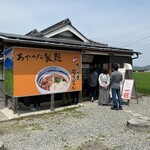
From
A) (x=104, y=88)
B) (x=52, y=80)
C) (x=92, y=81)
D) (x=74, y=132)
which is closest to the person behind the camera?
(x=74, y=132)

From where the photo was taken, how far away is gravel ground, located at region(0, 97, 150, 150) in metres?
4.87

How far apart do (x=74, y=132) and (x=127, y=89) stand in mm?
4881

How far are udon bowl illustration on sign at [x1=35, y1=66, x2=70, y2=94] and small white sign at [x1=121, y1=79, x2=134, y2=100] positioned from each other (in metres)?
2.83

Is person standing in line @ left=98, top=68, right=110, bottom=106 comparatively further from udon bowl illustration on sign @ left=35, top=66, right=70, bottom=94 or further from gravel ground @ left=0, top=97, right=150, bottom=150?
udon bowl illustration on sign @ left=35, top=66, right=70, bottom=94

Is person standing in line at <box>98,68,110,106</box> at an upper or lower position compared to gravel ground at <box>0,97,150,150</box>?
upper

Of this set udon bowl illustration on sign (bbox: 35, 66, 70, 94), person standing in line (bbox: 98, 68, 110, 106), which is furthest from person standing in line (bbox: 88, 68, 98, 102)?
udon bowl illustration on sign (bbox: 35, 66, 70, 94)

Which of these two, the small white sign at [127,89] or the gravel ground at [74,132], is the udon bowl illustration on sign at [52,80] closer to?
the gravel ground at [74,132]

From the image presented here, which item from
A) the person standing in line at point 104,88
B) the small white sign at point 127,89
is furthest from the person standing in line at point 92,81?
the small white sign at point 127,89

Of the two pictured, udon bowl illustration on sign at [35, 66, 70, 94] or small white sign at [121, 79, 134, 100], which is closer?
udon bowl illustration on sign at [35, 66, 70, 94]

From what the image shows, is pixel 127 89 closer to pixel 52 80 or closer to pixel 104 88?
pixel 104 88

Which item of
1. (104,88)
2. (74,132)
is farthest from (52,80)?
(74,132)

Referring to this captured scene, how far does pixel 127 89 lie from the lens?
991cm

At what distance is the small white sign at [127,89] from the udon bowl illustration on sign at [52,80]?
2828 mm

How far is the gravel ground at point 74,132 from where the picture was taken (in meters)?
4.87
